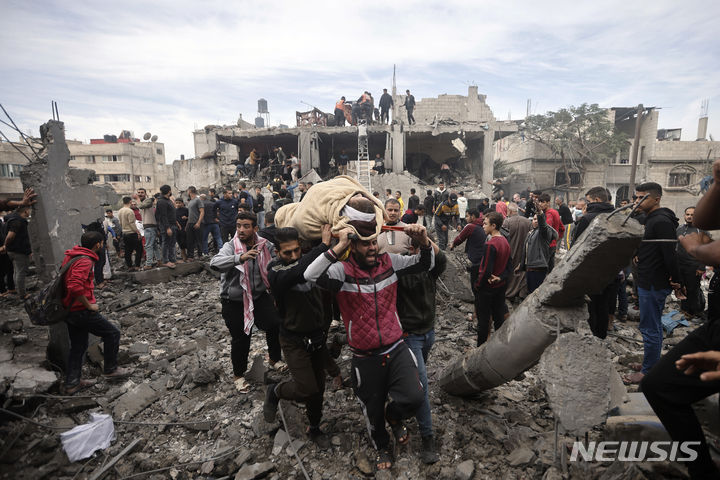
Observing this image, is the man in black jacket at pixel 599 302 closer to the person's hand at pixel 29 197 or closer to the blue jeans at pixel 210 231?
the person's hand at pixel 29 197

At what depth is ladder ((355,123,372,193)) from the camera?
52.4ft

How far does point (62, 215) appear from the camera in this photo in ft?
16.0

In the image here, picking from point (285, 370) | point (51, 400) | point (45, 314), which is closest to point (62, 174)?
point (45, 314)

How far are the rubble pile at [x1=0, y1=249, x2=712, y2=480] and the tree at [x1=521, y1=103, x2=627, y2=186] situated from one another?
2128cm

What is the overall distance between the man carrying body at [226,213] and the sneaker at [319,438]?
257 inches

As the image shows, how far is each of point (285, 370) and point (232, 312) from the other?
1.02 m

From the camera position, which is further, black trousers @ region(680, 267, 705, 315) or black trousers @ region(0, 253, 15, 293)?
black trousers @ region(0, 253, 15, 293)

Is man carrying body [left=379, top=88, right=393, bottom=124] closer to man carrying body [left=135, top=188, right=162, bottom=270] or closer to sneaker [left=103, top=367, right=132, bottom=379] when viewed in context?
man carrying body [left=135, top=188, right=162, bottom=270]

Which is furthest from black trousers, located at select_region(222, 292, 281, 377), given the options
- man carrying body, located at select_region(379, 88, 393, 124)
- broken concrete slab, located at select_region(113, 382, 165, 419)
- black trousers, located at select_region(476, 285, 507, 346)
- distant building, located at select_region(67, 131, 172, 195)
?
distant building, located at select_region(67, 131, 172, 195)

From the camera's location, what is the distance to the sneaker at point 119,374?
13.6 feet

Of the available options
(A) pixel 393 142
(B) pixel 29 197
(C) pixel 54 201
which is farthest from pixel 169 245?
(A) pixel 393 142

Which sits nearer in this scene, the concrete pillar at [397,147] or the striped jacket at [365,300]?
the striped jacket at [365,300]

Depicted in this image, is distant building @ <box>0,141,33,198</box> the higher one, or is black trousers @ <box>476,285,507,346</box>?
distant building @ <box>0,141,33,198</box>

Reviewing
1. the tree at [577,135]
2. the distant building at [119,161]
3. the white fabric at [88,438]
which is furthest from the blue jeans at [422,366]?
the distant building at [119,161]
